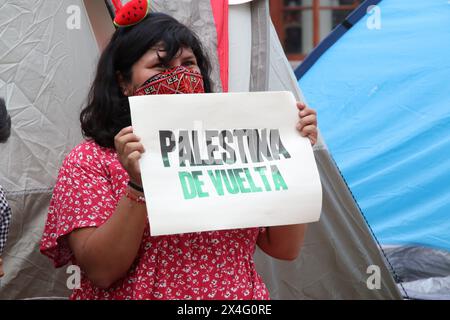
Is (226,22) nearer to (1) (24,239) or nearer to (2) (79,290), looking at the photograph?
(1) (24,239)

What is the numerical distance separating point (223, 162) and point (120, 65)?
0.29 meters

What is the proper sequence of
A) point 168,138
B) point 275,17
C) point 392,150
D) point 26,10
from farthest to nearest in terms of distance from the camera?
point 275,17
point 392,150
point 26,10
point 168,138

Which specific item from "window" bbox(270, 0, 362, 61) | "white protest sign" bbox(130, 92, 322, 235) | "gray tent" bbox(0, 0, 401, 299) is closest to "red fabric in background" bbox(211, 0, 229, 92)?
"gray tent" bbox(0, 0, 401, 299)

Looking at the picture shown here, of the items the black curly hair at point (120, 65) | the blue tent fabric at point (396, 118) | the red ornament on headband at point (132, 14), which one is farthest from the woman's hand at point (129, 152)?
the blue tent fabric at point (396, 118)

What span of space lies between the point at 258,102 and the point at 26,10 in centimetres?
100

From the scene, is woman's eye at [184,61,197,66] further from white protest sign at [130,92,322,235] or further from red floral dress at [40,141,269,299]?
red floral dress at [40,141,269,299]

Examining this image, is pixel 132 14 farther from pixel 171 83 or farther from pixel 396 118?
pixel 396 118

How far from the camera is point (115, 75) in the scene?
1.48 m

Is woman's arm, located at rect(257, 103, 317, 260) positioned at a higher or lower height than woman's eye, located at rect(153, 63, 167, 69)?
lower

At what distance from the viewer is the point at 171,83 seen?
1.42 metres

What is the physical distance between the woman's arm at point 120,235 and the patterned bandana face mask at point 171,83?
0.14 m

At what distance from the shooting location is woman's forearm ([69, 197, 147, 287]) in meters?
1.29

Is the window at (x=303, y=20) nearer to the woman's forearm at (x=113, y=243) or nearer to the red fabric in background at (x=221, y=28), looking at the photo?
the red fabric in background at (x=221, y=28)

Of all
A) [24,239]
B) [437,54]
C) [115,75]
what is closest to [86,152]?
[115,75]
